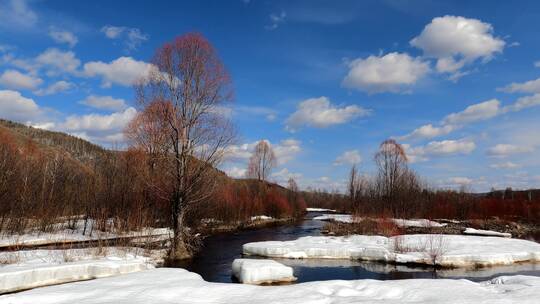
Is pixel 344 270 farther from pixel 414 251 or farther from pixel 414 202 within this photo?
pixel 414 202

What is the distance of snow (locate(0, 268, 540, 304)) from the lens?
980cm

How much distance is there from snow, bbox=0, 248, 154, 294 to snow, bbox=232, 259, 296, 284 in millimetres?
4028

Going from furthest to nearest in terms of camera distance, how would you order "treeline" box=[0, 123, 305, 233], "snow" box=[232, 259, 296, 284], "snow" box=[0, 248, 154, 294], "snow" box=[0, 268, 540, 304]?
"treeline" box=[0, 123, 305, 233] < "snow" box=[232, 259, 296, 284] < "snow" box=[0, 248, 154, 294] < "snow" box=[0, 268, 540, 304]

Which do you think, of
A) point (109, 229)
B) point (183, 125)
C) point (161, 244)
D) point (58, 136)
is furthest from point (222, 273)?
point (58, 136)

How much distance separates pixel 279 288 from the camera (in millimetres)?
11328

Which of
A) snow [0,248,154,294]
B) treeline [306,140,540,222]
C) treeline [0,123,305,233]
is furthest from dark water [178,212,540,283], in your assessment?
treeline [306,140,540,222]

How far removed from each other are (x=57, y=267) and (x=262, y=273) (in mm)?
7020

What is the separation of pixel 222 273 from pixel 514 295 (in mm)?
10623

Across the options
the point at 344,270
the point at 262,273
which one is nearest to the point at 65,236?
the point at 262,273

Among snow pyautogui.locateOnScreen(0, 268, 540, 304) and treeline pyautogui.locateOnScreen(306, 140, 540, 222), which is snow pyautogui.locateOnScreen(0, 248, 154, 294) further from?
treeline pyautogui.locateOnScreen(306, 140, 540, 222)

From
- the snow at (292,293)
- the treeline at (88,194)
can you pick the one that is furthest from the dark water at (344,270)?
the treeline at (88,194)

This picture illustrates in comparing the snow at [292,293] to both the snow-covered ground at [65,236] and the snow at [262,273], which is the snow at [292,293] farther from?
the snow-covered ground at [65,236]

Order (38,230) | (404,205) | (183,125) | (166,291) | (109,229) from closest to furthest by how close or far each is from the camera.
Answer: (166,291)
(183,125)
(38,230)
(109,229)
(404,205)

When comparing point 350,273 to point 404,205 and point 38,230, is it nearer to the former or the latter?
point 38,230
